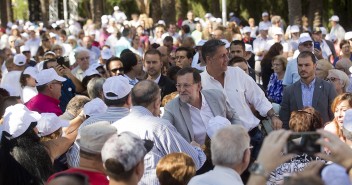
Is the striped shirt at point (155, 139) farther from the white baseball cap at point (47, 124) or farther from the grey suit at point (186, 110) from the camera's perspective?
the grey suit at point (186, 110)

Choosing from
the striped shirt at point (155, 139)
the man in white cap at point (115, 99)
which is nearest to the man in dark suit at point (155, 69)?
the man in white cap at point (115, 99)

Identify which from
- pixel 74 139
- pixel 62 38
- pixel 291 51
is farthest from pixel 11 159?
pixel 62 38

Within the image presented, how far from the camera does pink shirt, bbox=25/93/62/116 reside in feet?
34.3

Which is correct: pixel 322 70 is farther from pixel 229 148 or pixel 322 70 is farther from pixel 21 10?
pixel 21 10

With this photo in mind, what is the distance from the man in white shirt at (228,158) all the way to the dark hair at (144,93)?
7.86ft

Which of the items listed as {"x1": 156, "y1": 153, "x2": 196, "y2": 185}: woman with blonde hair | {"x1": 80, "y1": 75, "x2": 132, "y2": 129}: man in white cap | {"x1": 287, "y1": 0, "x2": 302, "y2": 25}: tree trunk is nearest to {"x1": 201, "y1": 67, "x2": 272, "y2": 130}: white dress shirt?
{"x1": 80, "y1": 75, "x2": 132, "y2": 129}: man in white cap

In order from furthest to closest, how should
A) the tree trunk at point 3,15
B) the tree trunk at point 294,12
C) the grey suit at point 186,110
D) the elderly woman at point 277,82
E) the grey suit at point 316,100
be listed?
1. the tree trunk at point 3,15
2. the tree trunk at point 294,12
3. the elderly woman at point 277,82
4. the grey suit at point 316,100
5. the grey suit at point 186,110

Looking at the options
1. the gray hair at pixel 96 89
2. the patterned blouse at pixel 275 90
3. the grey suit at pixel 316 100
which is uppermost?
the gray hair at pixel 96 89

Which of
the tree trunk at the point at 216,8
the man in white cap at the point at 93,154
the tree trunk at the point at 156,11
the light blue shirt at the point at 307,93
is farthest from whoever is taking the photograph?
the tree trunk at the point at 216,8

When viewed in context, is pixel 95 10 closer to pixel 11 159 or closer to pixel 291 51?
pixel 291 51

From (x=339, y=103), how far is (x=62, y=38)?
61.6 feet

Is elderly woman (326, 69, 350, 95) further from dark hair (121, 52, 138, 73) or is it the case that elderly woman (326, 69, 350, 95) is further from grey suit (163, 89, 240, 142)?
grey suit (163, 89, 240, 142)

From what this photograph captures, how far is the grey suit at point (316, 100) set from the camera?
11156 mm

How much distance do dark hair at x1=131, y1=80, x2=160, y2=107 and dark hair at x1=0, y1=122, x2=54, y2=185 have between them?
3.54 ft
